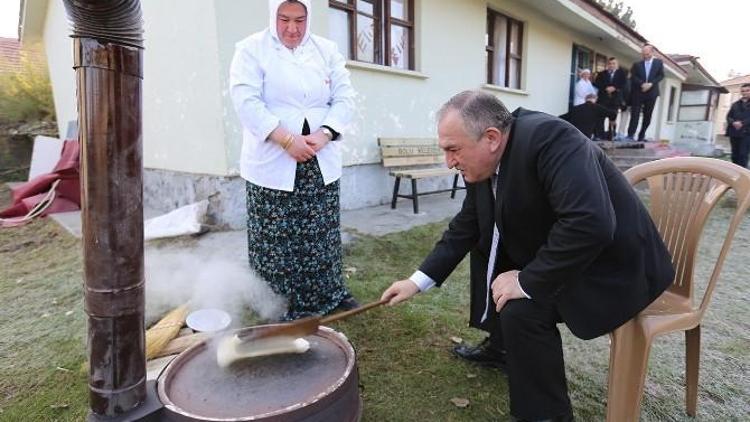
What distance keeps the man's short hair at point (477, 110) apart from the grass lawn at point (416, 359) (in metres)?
1.26

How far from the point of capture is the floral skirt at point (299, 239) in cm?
261

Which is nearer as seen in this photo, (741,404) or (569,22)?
(741,404)

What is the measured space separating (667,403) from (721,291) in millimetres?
2012

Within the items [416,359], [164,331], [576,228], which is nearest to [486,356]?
[416,359]

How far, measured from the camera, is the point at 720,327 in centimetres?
286

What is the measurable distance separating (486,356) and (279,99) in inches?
71.4

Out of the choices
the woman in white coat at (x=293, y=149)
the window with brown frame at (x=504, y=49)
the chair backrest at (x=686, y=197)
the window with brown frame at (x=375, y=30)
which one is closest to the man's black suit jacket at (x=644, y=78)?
the window with brown frame at (x=504, y=49)

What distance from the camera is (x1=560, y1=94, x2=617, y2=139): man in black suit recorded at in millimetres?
10562

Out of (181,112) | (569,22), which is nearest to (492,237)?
(181,112)

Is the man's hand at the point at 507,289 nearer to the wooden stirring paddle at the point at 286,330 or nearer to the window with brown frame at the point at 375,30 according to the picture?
the wooden stirring paddle at the point at 286,330

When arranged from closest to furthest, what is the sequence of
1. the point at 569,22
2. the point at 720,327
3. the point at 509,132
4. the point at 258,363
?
the point at 258,363 → the point at 509,132 → the point at 720,327 → the point at 569,22

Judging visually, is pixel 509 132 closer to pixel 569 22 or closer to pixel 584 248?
pixel 584 248

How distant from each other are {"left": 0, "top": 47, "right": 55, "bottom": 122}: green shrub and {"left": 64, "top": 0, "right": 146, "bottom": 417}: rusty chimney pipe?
13.6 metres

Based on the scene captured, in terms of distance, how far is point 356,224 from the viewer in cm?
509
